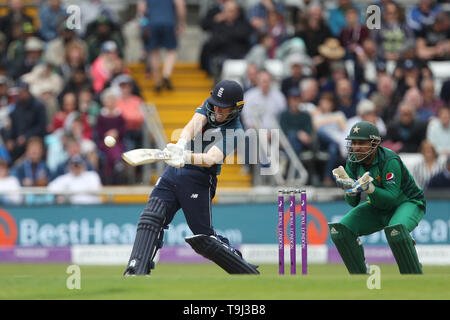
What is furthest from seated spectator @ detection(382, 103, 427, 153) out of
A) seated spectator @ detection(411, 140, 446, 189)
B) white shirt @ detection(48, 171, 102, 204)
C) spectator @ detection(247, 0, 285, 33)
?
white shirt @ detection(48, 171, 102, 204)

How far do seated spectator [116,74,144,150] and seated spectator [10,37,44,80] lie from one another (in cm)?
199

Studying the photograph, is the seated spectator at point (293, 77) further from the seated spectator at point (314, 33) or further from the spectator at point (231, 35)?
the spectator at point (231, 35)

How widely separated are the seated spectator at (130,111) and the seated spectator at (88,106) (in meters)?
0.40

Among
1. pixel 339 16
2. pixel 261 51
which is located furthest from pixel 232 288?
pixel 339 16

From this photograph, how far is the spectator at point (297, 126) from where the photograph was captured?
1739 centimetres

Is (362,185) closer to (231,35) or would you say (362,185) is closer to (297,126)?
(297,126)

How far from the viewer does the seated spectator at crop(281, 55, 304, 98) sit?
18422 millimetres

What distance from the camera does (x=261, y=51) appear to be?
1925cm

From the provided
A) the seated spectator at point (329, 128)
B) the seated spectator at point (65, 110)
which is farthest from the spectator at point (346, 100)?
the seated spectator at point (65, 110)

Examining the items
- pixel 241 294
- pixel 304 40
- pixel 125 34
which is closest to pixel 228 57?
pixel 304 40

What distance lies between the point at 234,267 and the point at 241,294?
6.10 ft

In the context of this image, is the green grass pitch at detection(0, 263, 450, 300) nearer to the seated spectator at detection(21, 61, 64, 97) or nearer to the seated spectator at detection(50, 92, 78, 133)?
the seated spectator at detection(50, 92, 78, 133)

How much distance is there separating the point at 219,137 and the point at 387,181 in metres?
1.73

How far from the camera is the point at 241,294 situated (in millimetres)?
8539
